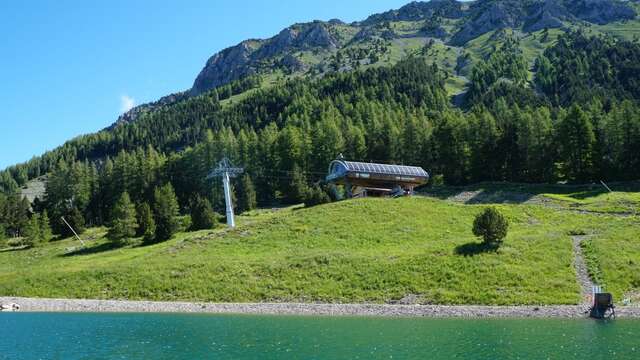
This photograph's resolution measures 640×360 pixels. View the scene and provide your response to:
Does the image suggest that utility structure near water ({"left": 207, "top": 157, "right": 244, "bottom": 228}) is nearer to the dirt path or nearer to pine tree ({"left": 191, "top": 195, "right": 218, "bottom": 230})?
pine tree ({"left": 191, "top": 195, "right": 218, "bottom": 230})

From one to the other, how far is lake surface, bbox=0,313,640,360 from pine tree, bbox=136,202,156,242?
36394 millimetres

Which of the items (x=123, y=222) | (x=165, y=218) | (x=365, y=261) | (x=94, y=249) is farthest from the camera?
(x=123, y=222)

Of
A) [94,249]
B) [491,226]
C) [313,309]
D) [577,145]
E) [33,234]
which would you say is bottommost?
[313,309]

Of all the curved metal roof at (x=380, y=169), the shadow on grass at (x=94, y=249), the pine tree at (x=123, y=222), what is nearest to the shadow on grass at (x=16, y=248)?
the shadow on grass at (x=94, y=249)

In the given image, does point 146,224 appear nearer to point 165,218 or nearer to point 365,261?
point 165,218

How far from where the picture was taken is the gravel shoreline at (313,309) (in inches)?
1790

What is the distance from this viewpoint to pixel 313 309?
165 feet

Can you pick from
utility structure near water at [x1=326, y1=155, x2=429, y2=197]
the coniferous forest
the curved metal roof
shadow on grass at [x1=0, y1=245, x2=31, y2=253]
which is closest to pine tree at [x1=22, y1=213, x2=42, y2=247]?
the coniferous forest

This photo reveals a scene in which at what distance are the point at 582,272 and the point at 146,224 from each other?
186 feet

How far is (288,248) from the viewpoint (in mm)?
68188

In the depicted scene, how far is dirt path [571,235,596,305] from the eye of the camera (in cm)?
4984

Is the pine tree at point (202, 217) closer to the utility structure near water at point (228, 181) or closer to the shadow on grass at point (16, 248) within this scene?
the utility structure near water at point (228, 181)

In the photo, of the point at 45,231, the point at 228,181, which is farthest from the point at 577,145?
the point at 45,231

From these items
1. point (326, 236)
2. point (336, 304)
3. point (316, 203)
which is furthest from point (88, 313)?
point (316, 203)
